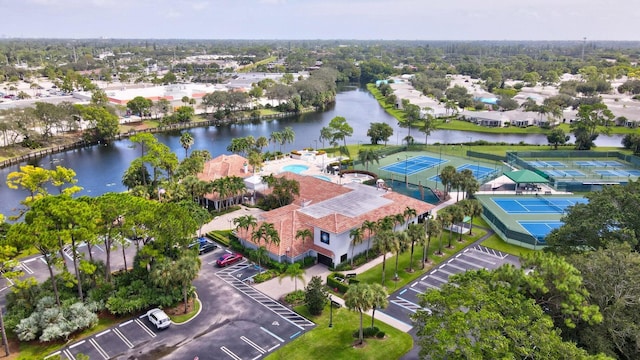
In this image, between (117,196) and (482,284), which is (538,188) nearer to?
(482,284)

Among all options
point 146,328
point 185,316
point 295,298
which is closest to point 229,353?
point 185,316

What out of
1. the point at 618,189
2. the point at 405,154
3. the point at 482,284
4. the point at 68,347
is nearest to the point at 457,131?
the point at 405,154

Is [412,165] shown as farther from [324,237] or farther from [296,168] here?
[324,237]

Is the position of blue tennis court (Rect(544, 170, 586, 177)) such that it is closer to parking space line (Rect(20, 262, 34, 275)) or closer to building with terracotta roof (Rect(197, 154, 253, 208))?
building with terracotta roof (Rect(197, 154, 253, 208))

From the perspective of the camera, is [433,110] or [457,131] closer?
[457,131]

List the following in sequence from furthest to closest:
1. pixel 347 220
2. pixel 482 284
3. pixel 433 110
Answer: pixel 433 110 < pixel 347 220 < pixel 482 284

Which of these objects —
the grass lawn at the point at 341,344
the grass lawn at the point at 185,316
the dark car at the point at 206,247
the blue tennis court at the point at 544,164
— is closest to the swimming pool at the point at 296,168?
the dark car at the point at 206,247

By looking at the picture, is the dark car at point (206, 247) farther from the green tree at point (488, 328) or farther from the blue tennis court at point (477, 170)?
the blue tennis court at point (477, 170)
